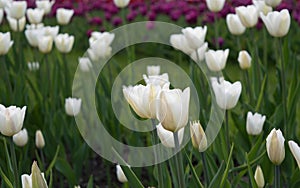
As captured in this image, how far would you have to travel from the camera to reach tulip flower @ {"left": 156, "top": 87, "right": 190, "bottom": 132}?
1381 millimetres

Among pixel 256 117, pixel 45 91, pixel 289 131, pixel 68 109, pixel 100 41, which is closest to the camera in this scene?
pixel 256 117

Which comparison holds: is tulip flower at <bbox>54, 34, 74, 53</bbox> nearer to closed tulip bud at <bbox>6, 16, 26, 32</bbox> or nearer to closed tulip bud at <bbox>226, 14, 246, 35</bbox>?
closed tulip bud at <bbox>6, 16, 26, 32</bbox>

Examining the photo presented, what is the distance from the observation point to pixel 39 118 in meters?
3.11

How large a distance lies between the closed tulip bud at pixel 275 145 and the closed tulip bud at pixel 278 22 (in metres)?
0.82

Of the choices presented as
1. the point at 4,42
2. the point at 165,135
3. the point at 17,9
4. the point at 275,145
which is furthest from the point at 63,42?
the point at 275,145

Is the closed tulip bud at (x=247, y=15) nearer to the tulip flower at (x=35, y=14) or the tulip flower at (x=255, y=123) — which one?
the tulip flower at (x=255, y=123)

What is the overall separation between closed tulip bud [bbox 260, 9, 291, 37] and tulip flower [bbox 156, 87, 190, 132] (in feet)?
3.33

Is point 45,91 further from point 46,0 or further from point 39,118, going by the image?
point 46,0

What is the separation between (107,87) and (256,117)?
1204 millimetres

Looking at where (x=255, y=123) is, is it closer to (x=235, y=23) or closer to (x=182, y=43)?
(x=182, y=43)

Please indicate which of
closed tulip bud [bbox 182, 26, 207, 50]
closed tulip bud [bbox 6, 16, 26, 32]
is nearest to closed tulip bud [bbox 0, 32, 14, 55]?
closed tulip bud [bbox 6, 16, 26, 32]

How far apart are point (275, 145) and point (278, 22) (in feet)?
2.74

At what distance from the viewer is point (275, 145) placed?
1591mm

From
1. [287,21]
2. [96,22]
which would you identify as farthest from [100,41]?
[96,22]
